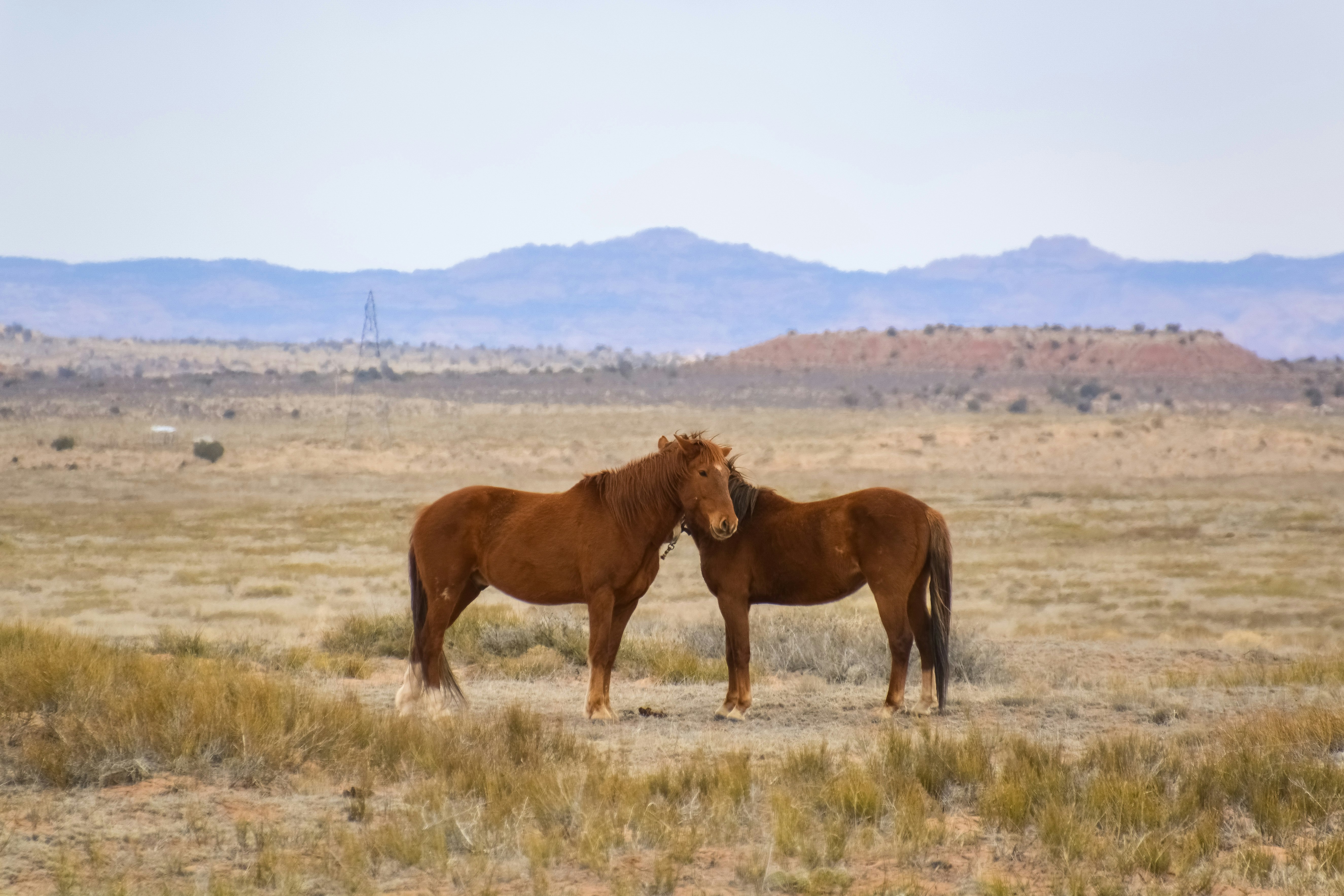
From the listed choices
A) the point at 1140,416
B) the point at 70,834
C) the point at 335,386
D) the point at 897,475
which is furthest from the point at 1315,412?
the point at 70,834

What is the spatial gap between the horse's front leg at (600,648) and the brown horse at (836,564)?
764mm

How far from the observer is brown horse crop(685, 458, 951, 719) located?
30.6 ft

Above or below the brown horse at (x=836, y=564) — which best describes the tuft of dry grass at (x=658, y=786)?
below

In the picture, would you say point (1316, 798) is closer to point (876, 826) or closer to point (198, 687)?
point (876, 826)

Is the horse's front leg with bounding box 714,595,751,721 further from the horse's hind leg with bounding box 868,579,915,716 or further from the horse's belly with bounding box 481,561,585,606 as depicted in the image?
the horse's belly with bounding box 481,561,585,606

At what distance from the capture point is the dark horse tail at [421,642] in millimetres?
9367

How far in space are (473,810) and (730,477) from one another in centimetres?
360

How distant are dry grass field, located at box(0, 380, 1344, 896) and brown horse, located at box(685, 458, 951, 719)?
0.54 meters

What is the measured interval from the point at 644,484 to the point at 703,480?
1.51 feet

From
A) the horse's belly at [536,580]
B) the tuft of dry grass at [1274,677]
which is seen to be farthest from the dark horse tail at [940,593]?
the tuft of dry grass at [1274,677]

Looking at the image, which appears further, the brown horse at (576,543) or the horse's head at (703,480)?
the brown horse at (576,543)

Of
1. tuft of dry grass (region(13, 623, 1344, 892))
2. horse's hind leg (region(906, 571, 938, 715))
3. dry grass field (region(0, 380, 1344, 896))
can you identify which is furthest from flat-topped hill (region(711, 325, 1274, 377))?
tuft of dry grass (region(13, 623, 1344, 892))

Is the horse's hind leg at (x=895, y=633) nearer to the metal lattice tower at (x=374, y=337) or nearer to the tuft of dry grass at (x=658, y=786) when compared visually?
the tuft of dry grass at (x=658, y=786)

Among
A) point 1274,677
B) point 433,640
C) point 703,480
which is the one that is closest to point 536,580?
point 433,640
